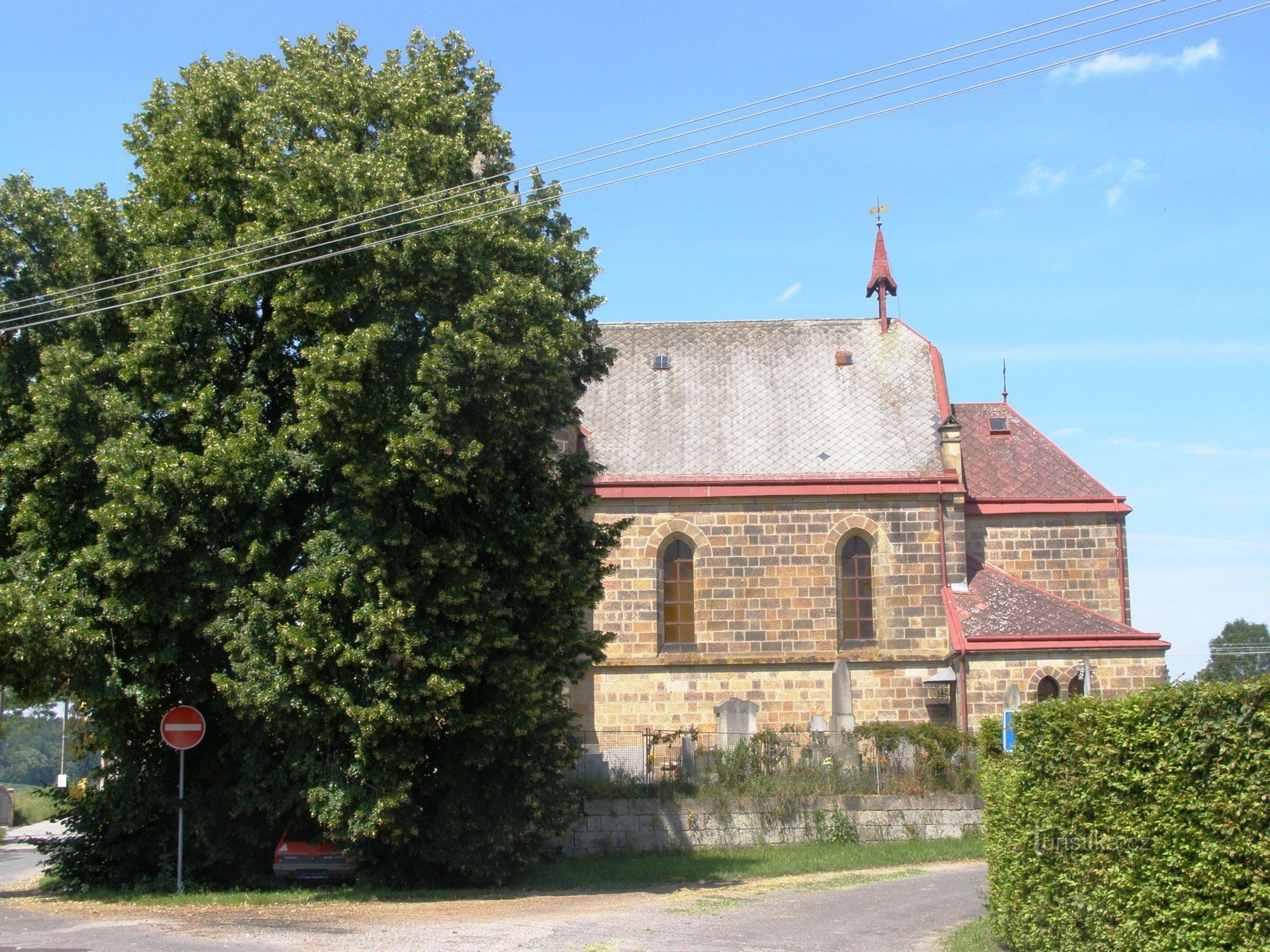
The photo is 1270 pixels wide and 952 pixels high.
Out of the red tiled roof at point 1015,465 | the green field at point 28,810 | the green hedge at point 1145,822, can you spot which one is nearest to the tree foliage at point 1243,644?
the red tiled roof at point 1015,465

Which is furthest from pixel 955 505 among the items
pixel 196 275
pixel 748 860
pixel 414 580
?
pixel 196 275

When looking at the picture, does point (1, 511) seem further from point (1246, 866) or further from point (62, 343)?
point (1246, 866)

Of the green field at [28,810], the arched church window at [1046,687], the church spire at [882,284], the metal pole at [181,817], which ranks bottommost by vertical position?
the green field at [28,810]

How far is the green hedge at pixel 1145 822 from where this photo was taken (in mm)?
7254

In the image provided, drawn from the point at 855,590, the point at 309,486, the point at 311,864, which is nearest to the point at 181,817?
the point at 311,864

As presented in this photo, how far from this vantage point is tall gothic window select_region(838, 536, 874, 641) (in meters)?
26.5

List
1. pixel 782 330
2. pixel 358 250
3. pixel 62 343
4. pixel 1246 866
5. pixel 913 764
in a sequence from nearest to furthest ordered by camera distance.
Answer: pixel 1246 866, pixel 358 250, pixel 62 343, pixel 913 764, pixel 782 330

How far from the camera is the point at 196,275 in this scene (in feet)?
52.3

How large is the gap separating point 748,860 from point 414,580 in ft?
24.9

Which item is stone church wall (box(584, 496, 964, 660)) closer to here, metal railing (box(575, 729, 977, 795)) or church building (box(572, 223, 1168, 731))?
church building (box(572, 223, 1168, 731))

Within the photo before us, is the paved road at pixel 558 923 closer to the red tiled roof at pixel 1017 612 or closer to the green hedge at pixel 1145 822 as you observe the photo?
the green hedge at pixel 1145 822

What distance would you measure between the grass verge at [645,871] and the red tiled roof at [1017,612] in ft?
18.7

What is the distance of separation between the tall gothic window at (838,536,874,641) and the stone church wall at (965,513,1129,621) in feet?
9.61

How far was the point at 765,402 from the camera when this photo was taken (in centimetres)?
2895
